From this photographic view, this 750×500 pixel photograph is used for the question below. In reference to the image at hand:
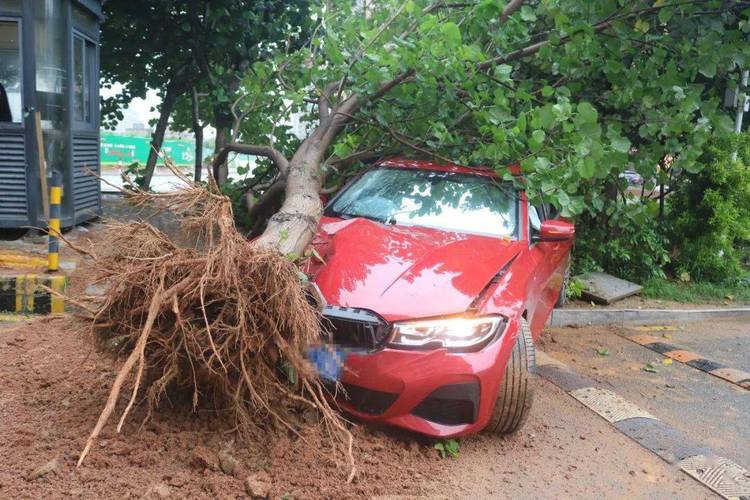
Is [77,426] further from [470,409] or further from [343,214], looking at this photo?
[343,214]

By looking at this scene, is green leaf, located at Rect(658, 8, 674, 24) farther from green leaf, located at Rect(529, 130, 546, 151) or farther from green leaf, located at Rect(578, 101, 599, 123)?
green leaf, located at Rect(529, 130, 546, 151)

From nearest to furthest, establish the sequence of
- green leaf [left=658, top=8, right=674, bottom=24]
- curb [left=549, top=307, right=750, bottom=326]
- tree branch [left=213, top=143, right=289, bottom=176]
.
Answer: green leaf [left=658, top=8, right=674, bottom=24] < tree branch [left=213, top=143, right=289, bottom=176] < curb [left=549, top=307, right=750, bottom=326]

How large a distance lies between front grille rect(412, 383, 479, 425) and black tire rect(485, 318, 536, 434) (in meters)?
0.25

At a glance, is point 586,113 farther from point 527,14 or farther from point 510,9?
point 510,9

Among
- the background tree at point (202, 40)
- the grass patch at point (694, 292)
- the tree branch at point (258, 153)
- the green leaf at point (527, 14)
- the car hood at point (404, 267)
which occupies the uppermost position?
the background tree at point (202, 40)

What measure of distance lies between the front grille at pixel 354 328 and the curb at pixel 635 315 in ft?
12.5

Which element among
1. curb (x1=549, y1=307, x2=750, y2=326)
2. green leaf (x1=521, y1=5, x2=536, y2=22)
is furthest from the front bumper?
curb (x1=549, y1=307, x2=750, y2=326)

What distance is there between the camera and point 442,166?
536cm

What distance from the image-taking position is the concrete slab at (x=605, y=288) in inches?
296

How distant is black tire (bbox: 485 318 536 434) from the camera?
12.0 ft

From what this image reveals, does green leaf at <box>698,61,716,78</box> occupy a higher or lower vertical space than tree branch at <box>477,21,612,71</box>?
lower

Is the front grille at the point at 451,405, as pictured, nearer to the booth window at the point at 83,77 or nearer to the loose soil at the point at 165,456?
Result: the loose soil at the point at 165,456

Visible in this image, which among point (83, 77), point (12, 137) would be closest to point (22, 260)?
point (12, 137)

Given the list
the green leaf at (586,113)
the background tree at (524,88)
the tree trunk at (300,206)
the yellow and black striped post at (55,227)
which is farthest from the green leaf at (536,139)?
the yellow and black striped post at (55,227)
